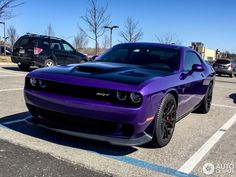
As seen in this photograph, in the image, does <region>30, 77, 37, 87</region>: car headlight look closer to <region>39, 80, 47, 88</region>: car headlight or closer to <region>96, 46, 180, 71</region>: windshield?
<region>39, 80, 47, 88</region>: car headlight

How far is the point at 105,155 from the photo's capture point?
4215mm

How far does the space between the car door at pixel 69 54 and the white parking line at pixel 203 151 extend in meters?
11.3

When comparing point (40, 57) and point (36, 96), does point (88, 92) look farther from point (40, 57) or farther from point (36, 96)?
point (40, 57)

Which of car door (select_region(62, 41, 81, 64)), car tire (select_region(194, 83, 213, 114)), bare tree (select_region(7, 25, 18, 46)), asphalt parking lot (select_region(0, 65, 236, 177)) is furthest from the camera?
bare tree (select_region(7, 25, 18, 46))

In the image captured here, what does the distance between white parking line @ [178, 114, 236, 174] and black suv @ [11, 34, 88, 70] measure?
10952 mm

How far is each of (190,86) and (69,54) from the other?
38.7 ft

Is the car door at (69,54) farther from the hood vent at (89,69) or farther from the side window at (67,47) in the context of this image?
the hood vent at (89,69)

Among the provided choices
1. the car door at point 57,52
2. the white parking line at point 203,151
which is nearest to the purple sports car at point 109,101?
the white parking line at point 203,151

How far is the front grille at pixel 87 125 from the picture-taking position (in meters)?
4.04

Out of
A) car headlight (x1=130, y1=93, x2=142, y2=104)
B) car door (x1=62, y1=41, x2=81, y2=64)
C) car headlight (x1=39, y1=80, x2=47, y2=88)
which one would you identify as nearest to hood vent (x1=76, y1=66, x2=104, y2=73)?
car headlight (x1=39, y1=80, x2=47, y2=88)

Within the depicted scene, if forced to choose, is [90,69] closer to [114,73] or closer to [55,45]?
[114,73]

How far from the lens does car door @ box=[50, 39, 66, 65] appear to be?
1636 cm

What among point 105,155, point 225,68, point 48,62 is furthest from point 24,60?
point 225,68

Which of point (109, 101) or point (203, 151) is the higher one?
point (109, 101)
